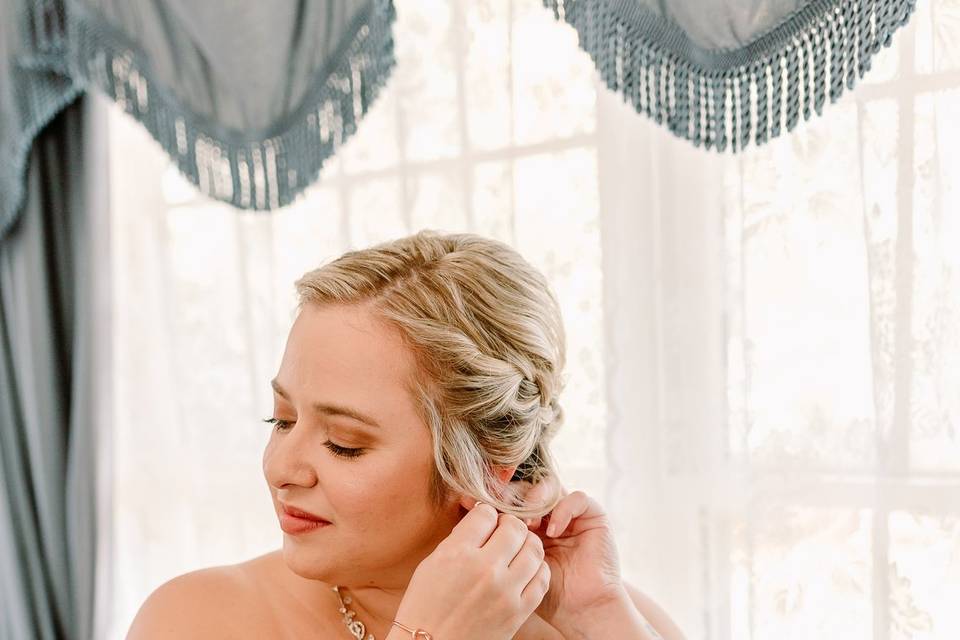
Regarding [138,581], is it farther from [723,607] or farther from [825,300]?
[825,300]

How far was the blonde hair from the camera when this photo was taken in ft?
4.40

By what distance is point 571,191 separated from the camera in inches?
73.8

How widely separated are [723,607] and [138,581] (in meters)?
1.57

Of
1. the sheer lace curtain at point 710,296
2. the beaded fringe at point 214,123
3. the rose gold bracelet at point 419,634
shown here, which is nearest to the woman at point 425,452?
the rose gold bracelet at point 419,634

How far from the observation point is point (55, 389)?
243 cm

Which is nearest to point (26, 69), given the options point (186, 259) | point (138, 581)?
point (186, 259)

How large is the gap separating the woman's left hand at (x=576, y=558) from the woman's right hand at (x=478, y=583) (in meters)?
0.13

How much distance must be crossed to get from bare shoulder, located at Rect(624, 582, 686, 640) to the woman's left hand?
5.1 inches

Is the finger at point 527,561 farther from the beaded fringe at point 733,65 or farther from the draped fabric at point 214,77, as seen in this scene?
the draped fabric at point 214,77

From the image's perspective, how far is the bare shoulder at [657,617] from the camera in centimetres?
157

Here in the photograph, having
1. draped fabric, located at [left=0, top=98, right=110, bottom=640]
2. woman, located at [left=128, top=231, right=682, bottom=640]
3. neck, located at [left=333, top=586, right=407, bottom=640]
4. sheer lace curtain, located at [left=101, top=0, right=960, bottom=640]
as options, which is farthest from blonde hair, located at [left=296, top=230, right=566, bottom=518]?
draped fabric, located at [left=0, top=98, right=110, bottom=640]

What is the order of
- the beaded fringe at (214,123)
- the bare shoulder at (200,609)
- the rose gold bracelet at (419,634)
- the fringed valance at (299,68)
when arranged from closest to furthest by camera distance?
the rose gold bracelet at (419,634) → the bare shoulder at (200,609) → the fringed valance at (299,68) → the beaded fringe at (214,123)

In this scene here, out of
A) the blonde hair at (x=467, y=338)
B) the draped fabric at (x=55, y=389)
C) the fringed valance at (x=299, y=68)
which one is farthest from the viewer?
the draped fabric at (x=55, y=389)

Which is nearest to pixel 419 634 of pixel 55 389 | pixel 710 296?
pixel 710 296
